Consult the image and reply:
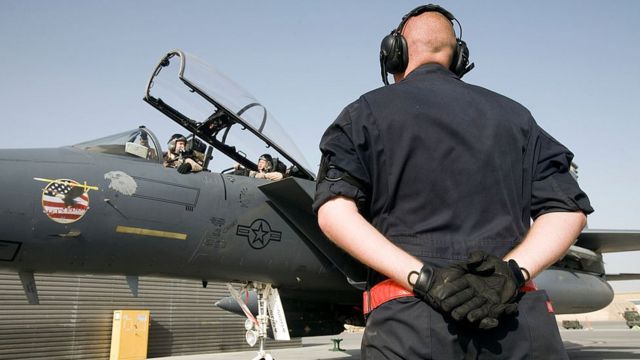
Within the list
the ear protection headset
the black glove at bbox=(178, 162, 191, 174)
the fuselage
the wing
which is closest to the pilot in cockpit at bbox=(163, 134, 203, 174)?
the black glove at bbox=(178, 162, 191, 174)

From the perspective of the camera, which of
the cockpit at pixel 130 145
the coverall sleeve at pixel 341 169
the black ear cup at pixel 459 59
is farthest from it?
the cockpit at pixel 130 145

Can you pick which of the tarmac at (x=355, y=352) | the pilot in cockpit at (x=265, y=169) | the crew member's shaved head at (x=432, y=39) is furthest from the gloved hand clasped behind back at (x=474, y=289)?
the tarmac at (x=355, y=352)

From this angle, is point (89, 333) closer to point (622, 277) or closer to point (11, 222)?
point (11, 222)

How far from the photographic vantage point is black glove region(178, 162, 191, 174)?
6527 mm

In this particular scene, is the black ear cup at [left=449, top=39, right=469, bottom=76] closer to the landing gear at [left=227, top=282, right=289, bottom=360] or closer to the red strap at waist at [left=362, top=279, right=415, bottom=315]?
the red strap at waist at [left=362, top=279, right=415, bottom=315]

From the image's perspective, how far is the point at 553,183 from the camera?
184 centimetres

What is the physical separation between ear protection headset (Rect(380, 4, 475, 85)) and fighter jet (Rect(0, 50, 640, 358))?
4.40 metres

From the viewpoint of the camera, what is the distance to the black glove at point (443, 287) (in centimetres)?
142

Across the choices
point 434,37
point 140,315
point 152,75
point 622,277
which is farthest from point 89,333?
point 434,37

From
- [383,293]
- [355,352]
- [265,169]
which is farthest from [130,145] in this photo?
[355,352]

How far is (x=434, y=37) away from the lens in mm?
1979

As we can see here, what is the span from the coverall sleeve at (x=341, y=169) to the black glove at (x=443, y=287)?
0.35m

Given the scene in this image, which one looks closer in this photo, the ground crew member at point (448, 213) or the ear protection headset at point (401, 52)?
the ground crew member at point (448, 213)

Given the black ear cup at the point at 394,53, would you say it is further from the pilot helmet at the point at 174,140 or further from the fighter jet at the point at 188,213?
the pilot helmet at the point at 174,140
